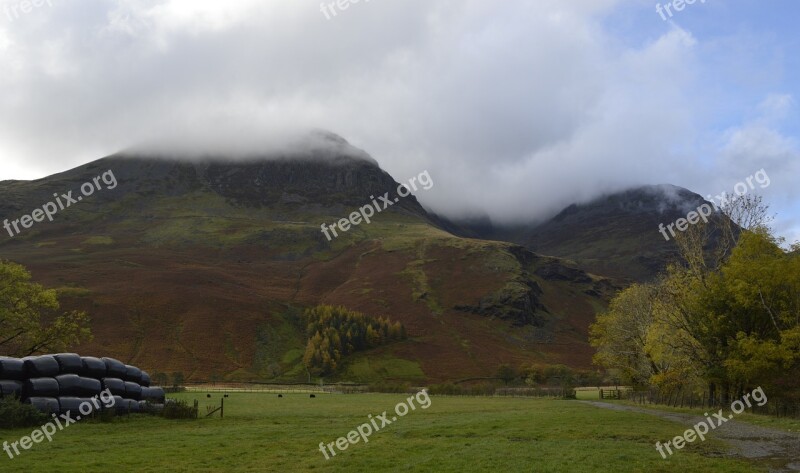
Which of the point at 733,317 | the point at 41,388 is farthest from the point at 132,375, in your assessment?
the point at 733,317

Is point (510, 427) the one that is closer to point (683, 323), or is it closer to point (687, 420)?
point (687, 420)

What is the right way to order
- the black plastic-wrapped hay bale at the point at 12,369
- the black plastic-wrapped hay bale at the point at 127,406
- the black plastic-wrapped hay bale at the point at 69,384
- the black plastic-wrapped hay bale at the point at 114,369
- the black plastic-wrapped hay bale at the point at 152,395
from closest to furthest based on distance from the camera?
the black plastic-wrapped hay bale at the point at 12,369, the black plastic-wrapped hay bale at the point at 69,384, the black plastic-wrapped hay bale at the point at 127,406, the black plastic-wrapped hay bale at the point at 114,369, the black plastic-wrapped hay bale at the point at 152,395

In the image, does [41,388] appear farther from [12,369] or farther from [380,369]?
[380,369]

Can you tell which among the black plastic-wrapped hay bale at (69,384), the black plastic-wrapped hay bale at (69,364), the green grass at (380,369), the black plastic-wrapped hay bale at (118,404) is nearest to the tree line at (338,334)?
the green grass at (380,369)

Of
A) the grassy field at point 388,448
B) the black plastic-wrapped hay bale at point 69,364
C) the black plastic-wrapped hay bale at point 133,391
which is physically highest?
the black plastic-wrapped hay bale at point 69,364

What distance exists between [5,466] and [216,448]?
7819 mm

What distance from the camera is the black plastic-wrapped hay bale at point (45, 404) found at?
112 ft

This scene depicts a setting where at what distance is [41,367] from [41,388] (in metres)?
1.46

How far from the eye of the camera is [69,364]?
122ft

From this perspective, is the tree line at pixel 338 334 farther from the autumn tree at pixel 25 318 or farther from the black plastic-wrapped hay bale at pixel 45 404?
the black plastic-wrapped hay bale at pixel 45 404

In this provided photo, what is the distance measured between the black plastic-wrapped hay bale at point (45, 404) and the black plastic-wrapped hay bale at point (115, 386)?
13.3 ft

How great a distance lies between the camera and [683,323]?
49938 mm

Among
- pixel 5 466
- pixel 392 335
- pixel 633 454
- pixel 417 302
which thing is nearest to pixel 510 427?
pixel 633 454

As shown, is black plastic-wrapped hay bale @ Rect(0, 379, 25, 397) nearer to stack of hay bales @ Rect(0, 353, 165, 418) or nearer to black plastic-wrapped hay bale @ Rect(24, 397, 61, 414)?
stack of hay bales @ Rect(0, 353, 165, 418)
